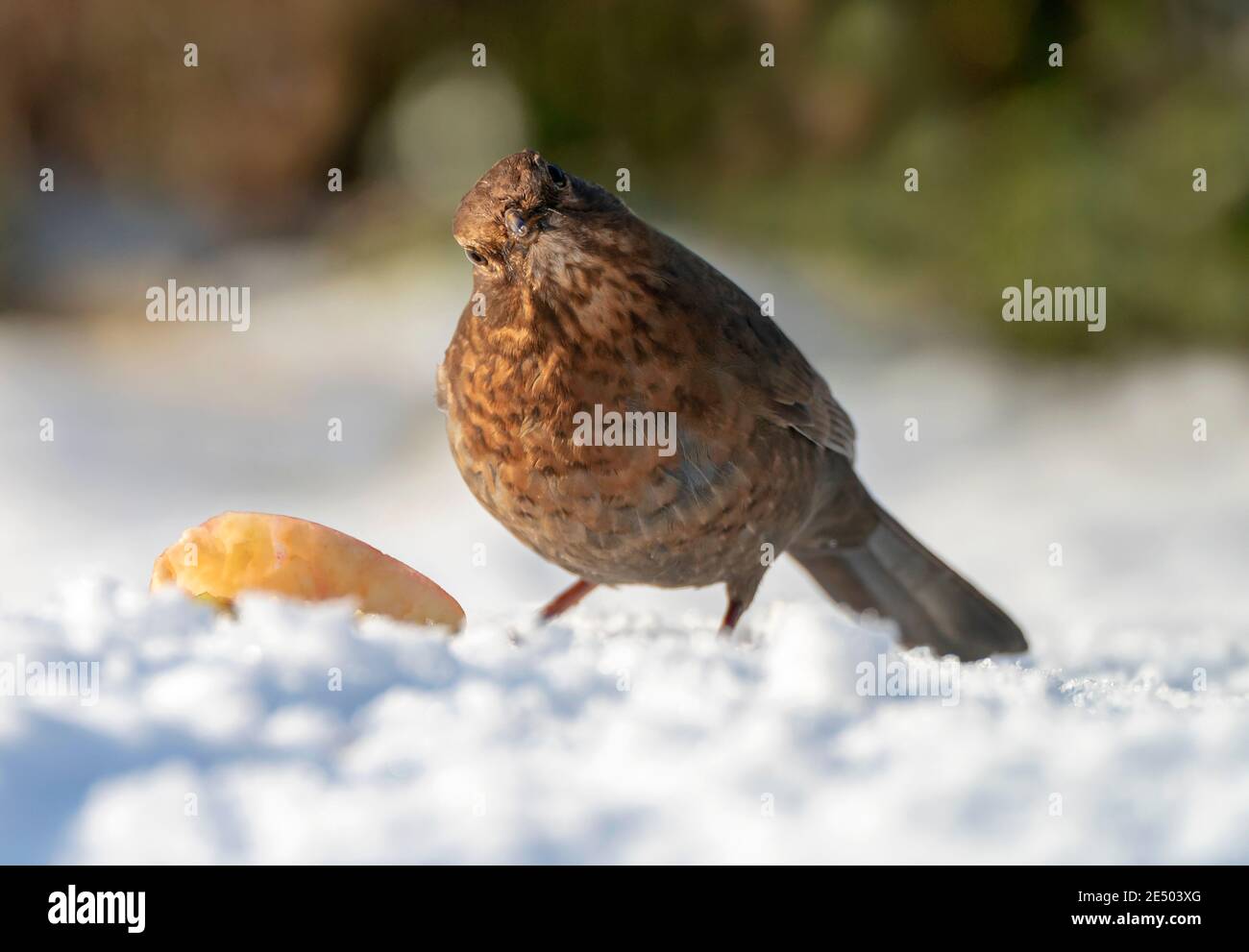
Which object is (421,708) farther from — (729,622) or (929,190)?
(929,190)

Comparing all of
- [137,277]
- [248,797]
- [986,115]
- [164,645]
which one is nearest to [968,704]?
[248,797]

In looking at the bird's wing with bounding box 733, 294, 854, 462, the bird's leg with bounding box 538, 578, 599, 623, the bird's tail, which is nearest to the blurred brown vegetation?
the bird's tail

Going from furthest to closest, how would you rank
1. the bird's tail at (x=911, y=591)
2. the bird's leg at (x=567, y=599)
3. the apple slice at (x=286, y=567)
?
the bird's tail at (x=911, y=591)
the bird's leg at (x=567, y=599)
the apple slice at (x=286, y=567)

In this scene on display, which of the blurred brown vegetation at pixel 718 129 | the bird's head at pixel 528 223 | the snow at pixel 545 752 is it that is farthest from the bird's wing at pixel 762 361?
the blurred brown vegetation at pixel 718 129

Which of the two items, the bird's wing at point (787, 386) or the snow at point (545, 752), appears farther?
the bird's wing at point (787, 386)

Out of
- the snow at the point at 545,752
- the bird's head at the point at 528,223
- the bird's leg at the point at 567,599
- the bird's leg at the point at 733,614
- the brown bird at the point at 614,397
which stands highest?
the bird's head at the point at 528,223

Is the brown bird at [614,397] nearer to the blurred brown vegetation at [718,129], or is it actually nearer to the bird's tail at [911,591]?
the bird's tail at [911,591]

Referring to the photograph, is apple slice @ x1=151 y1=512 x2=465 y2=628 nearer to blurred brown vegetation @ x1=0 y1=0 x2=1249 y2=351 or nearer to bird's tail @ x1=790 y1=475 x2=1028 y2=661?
bird's tail @ x1=790 y1=475 x2=1028 y2=661
